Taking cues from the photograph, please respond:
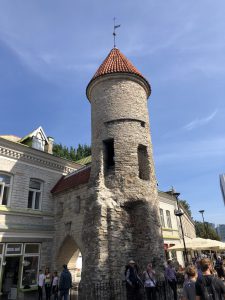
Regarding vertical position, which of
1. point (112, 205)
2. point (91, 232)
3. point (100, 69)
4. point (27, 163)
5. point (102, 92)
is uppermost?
point (100, 69)

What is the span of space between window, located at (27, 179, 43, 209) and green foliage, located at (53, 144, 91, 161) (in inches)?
586

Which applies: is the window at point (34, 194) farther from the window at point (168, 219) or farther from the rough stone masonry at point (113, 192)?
the window at point (168, 219)

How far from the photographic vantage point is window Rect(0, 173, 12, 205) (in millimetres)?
14578

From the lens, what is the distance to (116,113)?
1459 centimetres

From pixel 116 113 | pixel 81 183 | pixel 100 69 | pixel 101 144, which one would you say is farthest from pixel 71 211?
pixel 100 69

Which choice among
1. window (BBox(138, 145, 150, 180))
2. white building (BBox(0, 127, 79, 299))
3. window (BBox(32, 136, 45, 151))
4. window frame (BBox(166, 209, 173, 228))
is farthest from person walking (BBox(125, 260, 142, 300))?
window frame (BBox(166, 209, 173, 228))

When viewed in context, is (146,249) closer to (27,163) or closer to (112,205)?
(112,205)

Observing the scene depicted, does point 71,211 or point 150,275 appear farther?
point 71,211

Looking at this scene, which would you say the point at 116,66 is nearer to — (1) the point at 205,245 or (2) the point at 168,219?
(1) the point at 205,245

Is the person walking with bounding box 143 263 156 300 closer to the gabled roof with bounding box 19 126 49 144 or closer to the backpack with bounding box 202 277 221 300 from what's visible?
the backpack with bounding box 202 277 221 300

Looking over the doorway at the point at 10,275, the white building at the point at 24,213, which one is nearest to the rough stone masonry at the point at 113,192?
the white building at the point at 24,213

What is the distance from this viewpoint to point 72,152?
33.8 m

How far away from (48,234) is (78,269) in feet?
10.2

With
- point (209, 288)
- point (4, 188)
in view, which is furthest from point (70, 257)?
point (209, 288)
